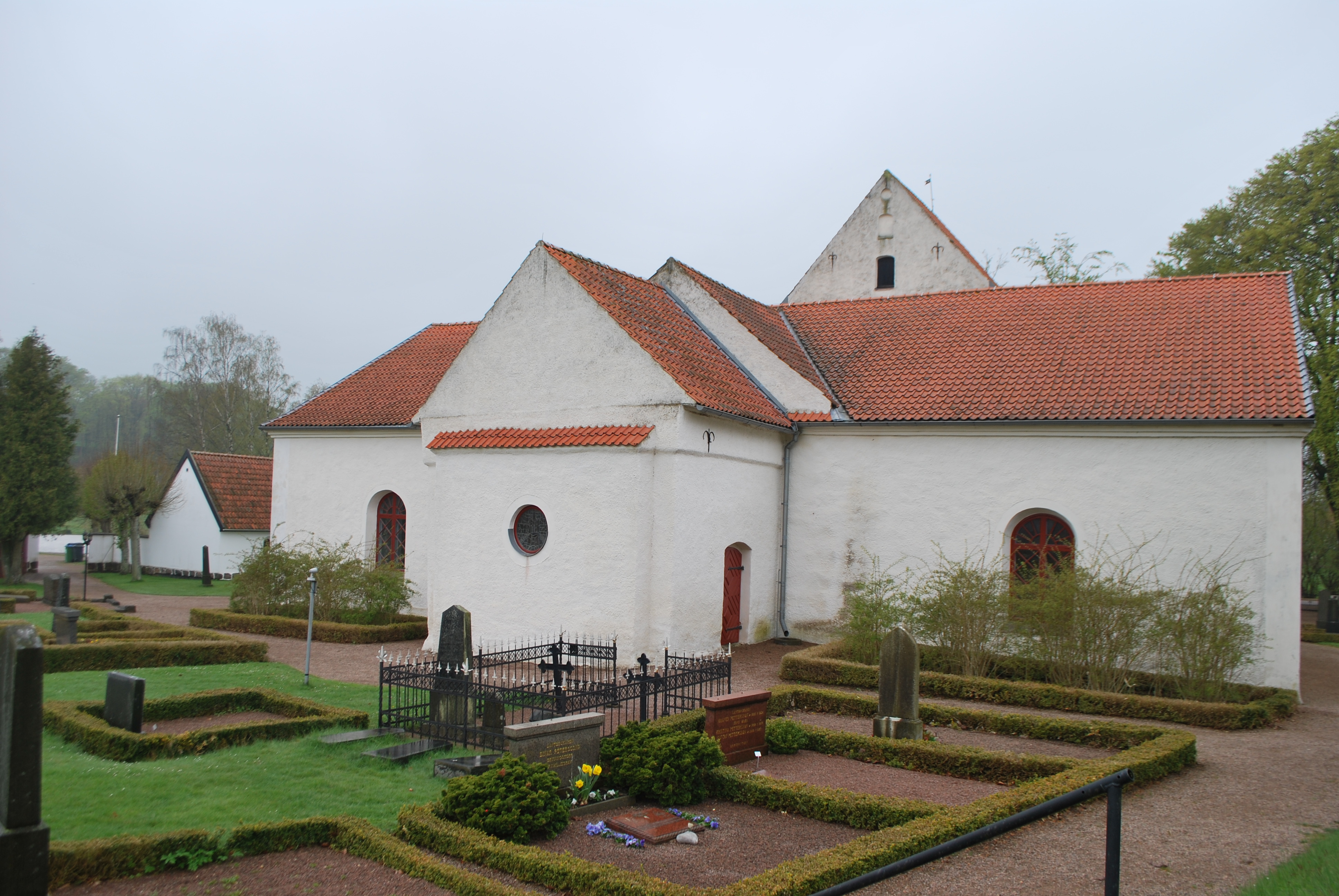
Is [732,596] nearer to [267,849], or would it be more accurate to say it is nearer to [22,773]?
[267,849]

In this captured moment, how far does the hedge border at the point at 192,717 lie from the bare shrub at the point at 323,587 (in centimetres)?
675

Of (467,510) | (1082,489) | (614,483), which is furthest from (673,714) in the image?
(1082,489)

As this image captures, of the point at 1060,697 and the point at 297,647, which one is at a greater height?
the point at 1060,697

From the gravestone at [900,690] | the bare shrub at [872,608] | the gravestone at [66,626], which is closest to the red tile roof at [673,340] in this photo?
the bare shrub at [872,608]

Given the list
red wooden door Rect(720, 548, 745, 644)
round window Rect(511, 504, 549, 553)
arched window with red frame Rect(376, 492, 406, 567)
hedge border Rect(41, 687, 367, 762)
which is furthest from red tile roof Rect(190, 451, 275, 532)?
hedge border Rect(41, 687, 367, 762)

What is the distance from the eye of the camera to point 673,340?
16.9m

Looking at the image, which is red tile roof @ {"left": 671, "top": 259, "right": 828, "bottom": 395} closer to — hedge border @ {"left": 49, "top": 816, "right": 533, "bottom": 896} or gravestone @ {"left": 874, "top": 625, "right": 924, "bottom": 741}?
gravestone @ {"left": 874, "top": 625, "right": 924, "bottom": 741}

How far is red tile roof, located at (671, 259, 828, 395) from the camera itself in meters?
18.9

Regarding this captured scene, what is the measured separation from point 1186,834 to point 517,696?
7.67 m

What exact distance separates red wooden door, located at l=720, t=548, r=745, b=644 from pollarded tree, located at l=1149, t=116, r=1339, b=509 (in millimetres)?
19590

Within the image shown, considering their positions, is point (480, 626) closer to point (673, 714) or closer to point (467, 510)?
point (467, 510)

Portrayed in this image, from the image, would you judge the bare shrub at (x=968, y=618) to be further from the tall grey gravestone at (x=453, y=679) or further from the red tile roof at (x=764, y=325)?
the tall grey gravestone at (x=453, y=679)

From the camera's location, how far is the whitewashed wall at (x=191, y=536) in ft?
102

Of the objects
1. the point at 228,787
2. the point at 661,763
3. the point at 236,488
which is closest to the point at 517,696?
the point at 661,763
